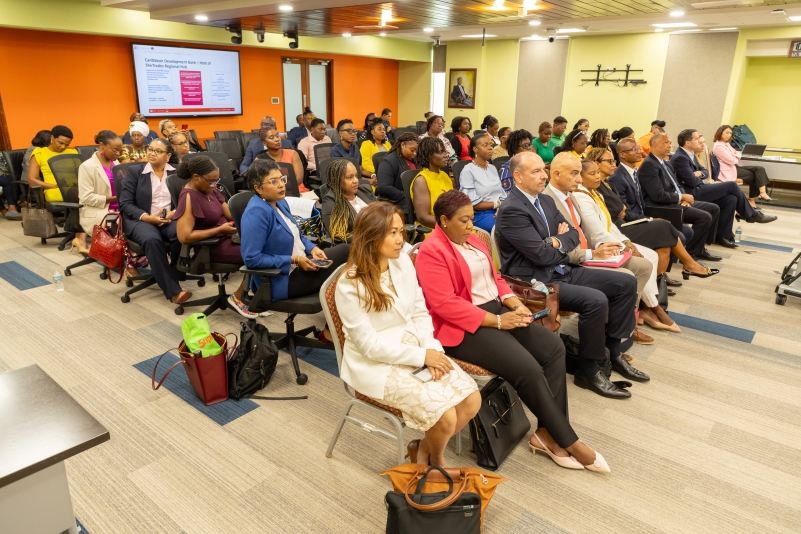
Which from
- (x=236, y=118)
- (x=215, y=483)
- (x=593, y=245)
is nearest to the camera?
(x=215, y=483)

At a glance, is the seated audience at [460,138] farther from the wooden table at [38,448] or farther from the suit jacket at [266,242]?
the wooden table at [38,448]

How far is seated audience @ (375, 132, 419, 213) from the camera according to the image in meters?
5.18

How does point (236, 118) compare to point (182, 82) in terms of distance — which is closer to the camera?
point (182, 82)

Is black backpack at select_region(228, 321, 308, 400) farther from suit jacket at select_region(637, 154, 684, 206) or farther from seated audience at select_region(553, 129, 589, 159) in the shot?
seated audience at select_region(553, 129, 589, 159)

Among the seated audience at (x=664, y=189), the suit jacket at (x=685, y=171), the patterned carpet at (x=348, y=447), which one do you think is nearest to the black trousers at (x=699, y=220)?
the seated audience at (x=664, y=189)

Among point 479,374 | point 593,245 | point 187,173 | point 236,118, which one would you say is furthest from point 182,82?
point 479,374

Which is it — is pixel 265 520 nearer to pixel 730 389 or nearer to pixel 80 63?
pixel 730 389

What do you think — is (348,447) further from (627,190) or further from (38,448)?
(627,190)

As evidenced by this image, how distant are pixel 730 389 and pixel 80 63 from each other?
32.1 feet

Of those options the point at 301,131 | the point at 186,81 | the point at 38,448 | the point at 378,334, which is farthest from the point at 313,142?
the point at 38,448

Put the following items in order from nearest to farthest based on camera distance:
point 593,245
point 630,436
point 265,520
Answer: point 265,520, point 630,436, point 593,245

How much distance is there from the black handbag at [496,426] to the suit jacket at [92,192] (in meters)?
4.15

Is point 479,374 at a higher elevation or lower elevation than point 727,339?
higher

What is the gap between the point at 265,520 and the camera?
221cm
